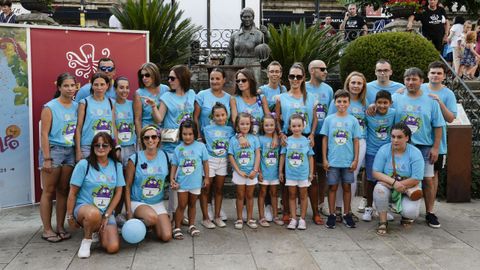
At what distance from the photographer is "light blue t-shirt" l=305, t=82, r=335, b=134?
5963mm

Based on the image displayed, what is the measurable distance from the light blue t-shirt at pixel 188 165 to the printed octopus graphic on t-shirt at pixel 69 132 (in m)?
1.08

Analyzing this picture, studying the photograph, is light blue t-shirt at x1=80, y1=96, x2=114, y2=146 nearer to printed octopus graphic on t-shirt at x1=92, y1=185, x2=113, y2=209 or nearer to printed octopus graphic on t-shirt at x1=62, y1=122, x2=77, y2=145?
printed octopus graphic on t-shirt at x1=62, y1=122, x2=77, y2=145

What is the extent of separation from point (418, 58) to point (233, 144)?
4.66m

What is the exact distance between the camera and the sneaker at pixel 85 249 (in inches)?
183

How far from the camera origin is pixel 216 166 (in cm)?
564

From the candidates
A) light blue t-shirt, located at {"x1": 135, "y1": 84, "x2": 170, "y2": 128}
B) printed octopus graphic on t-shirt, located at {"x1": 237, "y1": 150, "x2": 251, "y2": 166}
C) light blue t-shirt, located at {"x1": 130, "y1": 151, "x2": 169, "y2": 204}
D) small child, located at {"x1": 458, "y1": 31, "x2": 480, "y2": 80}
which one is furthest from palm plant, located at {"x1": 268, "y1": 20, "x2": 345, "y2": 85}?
light blue t-shirt, located at {"x1": 130, "y1": 151, "x2": 169, "y2": 204}

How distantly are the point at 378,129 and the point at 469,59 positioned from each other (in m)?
7.14

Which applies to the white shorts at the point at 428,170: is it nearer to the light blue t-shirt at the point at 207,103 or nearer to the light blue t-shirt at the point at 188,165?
the light blue t-shirt at the point at 207,103

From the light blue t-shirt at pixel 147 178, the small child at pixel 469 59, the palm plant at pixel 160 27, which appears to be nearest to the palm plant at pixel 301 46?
the palm plant at pixel 160 27

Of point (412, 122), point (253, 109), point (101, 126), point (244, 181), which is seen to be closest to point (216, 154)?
point (244, 181)

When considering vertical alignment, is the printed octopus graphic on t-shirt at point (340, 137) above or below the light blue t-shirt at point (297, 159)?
above

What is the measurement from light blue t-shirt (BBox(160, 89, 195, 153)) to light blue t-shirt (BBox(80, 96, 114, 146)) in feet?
2.10

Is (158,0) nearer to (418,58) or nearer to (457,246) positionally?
(418,58)

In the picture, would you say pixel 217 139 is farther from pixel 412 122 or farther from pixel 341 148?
pixel 412 122
